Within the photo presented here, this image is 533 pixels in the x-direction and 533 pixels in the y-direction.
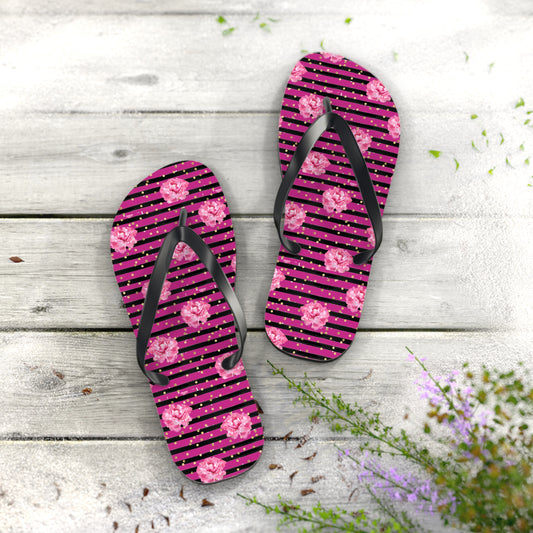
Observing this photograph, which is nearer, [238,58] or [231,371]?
[231,371]

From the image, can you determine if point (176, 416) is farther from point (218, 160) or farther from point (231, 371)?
point (218, 160)

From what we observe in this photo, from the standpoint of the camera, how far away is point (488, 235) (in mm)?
865

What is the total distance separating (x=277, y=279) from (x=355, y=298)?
13cm

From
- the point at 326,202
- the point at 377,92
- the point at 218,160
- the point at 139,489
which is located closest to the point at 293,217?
the point at 326,202

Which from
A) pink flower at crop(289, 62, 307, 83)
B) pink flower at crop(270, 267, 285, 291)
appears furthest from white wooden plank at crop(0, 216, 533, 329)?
pink flower at crop(289, 62, 307, 83)

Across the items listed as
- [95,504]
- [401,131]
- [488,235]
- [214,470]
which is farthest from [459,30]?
[95,504]

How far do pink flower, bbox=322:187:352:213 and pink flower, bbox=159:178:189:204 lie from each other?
0.24 metres

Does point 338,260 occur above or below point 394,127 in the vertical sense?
below

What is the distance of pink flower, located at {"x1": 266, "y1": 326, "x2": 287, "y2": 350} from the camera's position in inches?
32.0

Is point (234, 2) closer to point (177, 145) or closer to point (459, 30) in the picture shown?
point (177, 145)

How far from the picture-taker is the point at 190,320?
0.82 m

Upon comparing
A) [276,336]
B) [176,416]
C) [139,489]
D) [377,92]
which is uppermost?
[377,92]

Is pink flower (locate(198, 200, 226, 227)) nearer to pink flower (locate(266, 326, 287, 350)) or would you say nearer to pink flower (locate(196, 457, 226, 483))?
pink flower (locate(266, 326, 287, 350))

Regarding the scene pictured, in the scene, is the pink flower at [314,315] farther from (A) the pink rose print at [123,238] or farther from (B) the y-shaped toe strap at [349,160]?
(A) the pink rose print at [123,238]
